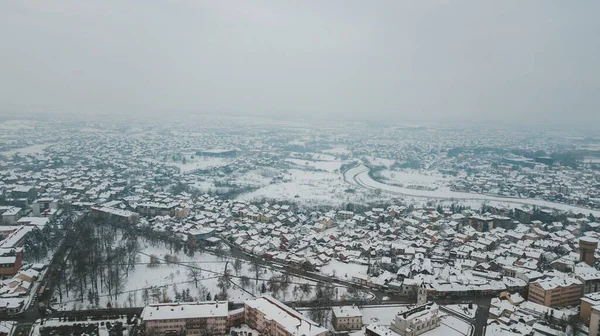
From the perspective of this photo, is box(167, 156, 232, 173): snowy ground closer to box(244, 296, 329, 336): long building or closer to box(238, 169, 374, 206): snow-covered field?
box(238, 169, 374, 206): snow-covered field

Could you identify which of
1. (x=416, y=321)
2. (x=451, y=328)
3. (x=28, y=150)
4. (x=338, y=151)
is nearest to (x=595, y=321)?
(x=451, y=328)

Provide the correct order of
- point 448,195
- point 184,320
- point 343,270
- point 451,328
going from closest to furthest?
point 184,320, point 451,328, point 343,270, point 448,195

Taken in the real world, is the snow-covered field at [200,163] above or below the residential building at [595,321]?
below

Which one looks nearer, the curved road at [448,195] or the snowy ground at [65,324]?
the snowy ground at [65,324]

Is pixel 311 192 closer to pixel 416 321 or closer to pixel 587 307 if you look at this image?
pixel 416 321

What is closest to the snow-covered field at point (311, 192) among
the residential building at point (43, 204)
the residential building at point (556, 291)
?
the residential building at point (43, 204)

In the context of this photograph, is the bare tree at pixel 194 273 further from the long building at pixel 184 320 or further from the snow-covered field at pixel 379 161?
the snow-covered field at pixel 379 161
